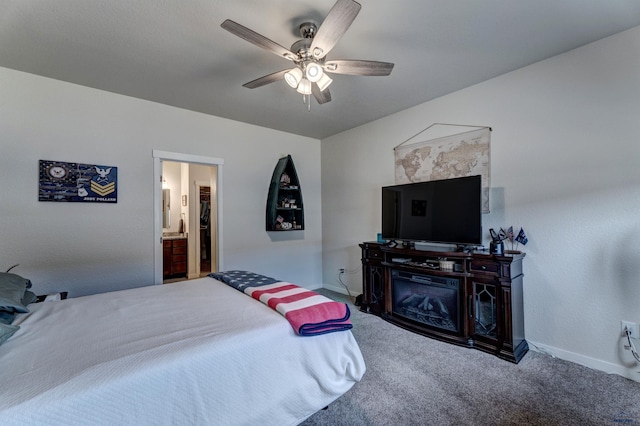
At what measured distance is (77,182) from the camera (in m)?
2.76

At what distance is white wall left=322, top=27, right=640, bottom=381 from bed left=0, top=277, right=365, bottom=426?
1.99 m

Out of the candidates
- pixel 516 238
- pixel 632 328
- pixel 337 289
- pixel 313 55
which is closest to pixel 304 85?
pixel 313 55

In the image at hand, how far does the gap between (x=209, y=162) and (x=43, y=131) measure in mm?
1543

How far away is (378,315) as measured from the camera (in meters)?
3.35

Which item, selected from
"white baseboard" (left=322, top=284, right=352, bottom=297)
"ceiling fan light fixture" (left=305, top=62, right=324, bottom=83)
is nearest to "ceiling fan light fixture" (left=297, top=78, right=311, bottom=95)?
"ceiling fan light fixture" (left=305, top=62, right=324, bottom=83)

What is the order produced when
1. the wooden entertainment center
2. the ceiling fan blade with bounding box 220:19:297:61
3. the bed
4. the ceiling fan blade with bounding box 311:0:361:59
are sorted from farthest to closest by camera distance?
1. the wooden entertainment center
2. the ceiling fan blade with bounding box 220:19:297:61
3. the ceiling fan blade with bounding box 311:0:361:59
4. the bed

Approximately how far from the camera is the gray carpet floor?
1.69 metres

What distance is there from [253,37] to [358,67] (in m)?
0.74

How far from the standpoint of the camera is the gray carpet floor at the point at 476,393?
66.6 inches

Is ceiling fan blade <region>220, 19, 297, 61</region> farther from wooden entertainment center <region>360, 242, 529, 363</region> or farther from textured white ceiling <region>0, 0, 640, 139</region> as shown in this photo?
wooden entertainment center <region>360, 242, 529, 363</region>

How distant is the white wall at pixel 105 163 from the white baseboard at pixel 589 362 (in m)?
3.21

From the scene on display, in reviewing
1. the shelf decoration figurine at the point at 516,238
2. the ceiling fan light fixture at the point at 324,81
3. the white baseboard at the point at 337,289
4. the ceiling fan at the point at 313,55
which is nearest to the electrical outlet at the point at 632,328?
the shelf decoration figurine at the point at 516,238

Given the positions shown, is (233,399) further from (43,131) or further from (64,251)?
(43,131)

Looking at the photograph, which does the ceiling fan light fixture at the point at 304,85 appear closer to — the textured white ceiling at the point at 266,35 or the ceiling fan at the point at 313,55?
the ceiling fan at the point at 313,55
